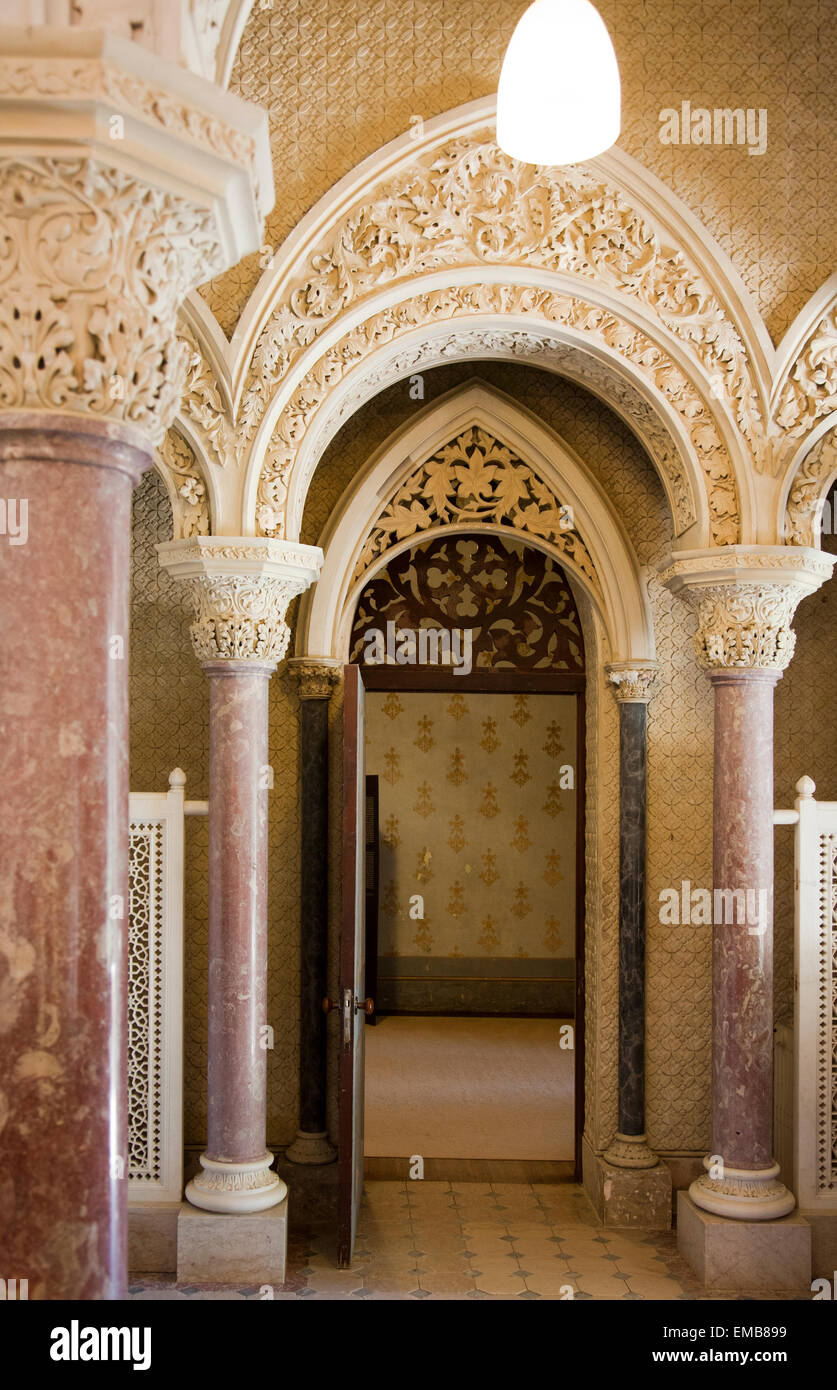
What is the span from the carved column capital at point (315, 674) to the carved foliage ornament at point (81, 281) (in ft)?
11.0

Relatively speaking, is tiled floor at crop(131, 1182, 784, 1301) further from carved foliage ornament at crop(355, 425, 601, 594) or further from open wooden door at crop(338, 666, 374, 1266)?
carved foliage ornament at crop(355, 425, 601, 594)

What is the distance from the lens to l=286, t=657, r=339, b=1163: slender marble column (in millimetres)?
5742

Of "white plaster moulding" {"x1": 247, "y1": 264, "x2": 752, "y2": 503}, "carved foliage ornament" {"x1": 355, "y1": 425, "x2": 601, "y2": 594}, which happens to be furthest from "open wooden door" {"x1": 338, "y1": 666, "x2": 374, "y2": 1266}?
"carved foliage ornament" {"x1": 355, "y1": 425, "x2": 601, "y2": 594}

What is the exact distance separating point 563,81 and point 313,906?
12.5 feet

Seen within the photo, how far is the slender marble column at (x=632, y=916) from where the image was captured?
19.0 ft

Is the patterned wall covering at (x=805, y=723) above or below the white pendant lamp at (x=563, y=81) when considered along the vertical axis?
below

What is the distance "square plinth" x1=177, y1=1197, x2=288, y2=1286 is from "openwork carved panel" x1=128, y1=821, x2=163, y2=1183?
38 cm

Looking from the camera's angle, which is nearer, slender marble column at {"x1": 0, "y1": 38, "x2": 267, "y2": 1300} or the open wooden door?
slender marble column at {"x1": 0, "y1": 38, "x2": 267, "y2": 1300}

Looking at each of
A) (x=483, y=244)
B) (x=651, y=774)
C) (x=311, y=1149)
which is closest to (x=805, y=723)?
(x=651, y=774)

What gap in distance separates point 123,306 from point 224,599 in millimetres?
2472

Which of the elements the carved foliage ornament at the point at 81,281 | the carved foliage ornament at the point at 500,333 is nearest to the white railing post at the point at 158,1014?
the carved foliage ornament at the point at 500,333

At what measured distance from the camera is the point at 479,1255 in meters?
5.26

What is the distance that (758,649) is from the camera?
5.02 m

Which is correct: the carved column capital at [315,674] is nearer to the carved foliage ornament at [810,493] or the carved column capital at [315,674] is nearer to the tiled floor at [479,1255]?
the carved foliage ornament at [810,493]
